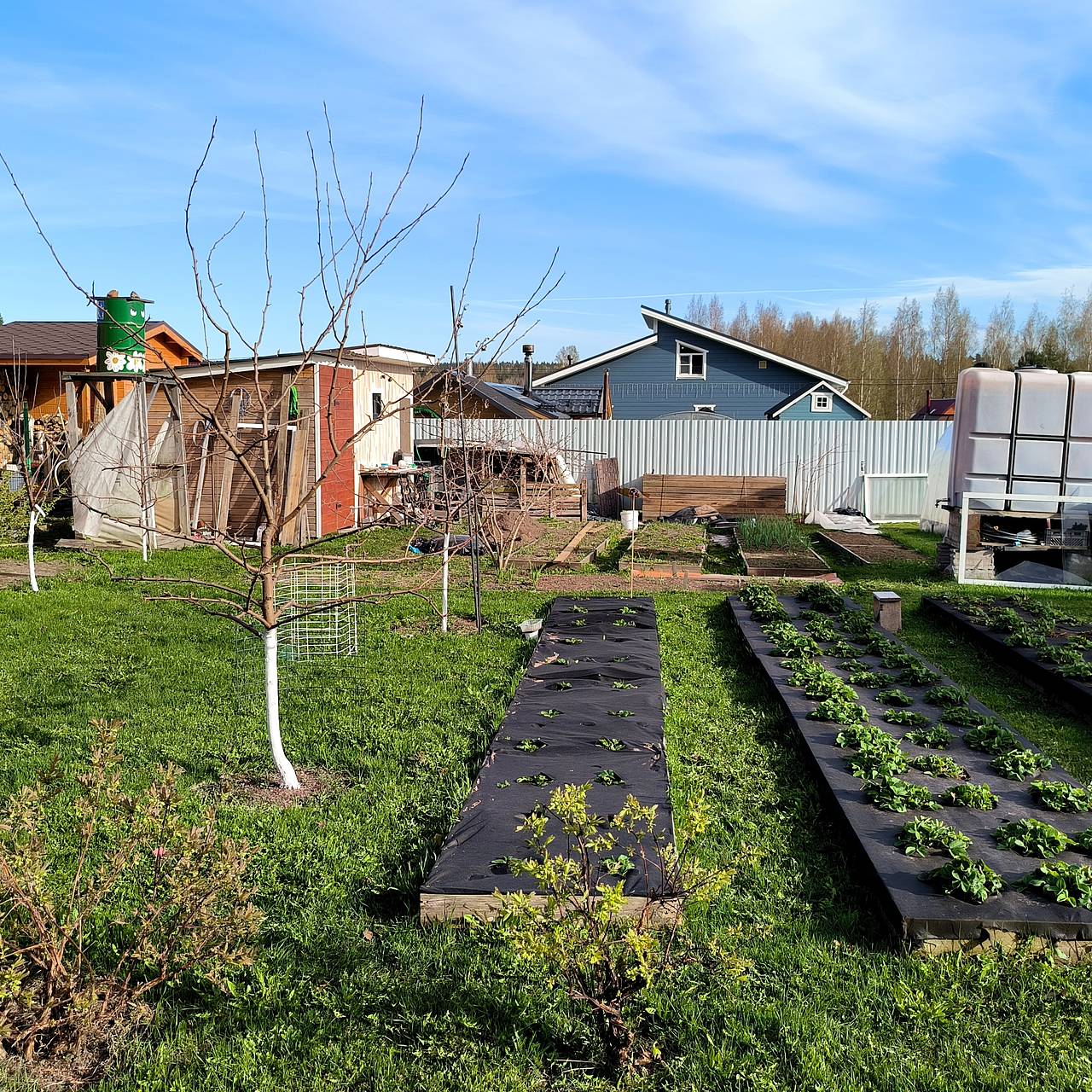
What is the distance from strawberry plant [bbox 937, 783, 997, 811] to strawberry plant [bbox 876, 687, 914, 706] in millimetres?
1831

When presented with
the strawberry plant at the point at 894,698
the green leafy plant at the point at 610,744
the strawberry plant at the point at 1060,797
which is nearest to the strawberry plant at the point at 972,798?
the strawberry plant at the point at 1060,797

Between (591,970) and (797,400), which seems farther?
(797,400)

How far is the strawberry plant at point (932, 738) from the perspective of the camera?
5.61 meters

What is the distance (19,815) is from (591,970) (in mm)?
1876

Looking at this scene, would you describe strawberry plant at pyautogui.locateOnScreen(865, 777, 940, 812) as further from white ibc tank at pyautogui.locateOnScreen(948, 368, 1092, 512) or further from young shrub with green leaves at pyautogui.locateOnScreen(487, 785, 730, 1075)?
white ibc tank at pyautogui.locateOnScreen(948, 368, 1092, 512)

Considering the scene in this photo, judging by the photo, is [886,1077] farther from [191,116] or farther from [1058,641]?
[1058,641]

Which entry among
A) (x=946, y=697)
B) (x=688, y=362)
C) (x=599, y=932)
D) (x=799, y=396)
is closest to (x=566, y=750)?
(x=599, y=932)

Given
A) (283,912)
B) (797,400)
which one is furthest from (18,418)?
(797,400)

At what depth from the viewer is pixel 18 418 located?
16.9 m

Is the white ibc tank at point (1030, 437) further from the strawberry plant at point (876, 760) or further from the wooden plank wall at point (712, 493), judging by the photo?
the strawberry plant at point (876, 760)

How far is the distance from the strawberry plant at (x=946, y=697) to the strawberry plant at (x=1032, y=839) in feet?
7.55

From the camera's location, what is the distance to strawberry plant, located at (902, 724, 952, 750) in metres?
5.61

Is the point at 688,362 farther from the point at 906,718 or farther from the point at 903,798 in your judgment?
the point at 903,798

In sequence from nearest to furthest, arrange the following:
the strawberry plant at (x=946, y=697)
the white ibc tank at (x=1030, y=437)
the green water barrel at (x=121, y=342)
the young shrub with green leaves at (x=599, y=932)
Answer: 1. the young shrub with green leaves at (x=599, y=932)
2. the strawberry plant at (x=946, y=697)
3. the white ibc tank at (x=1030, y=437)
4. the green water barrel at (x=121, y=342)
